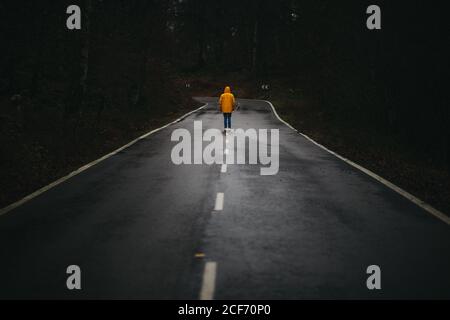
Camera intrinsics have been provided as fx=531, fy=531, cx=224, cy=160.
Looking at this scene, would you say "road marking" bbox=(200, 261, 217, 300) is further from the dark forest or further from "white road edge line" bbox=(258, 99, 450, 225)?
the dark forest

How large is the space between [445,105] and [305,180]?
16.0m

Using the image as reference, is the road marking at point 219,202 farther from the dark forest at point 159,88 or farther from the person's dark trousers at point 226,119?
the person's dark trousers at point 226,119

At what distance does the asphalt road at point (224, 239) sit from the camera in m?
5.90

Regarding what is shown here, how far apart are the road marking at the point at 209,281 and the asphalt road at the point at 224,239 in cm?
4

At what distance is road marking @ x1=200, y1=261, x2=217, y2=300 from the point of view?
18.4ft

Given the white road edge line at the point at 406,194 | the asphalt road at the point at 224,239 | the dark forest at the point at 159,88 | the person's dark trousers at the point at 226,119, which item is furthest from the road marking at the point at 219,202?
the person's dark trousers at the point at 226,119

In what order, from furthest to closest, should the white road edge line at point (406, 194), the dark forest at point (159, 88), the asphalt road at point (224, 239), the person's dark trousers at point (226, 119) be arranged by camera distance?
the person's dark trousers at point (226, 119) < the dark forest at point (159, 88) < the white road edge line at point (406, 194) < the asphalt road at point (224, 239)

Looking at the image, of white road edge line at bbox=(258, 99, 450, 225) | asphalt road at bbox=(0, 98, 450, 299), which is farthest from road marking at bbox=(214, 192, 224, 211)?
white road edge line at bbox=(258, 99, 450, 225)

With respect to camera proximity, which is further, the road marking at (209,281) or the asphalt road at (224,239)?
the asphalt road at (224,239)

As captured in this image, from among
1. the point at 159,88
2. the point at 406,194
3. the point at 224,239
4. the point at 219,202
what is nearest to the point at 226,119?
the point at 406,194

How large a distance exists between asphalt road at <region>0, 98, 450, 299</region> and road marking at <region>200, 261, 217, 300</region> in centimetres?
4

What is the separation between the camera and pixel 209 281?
6.02 m
